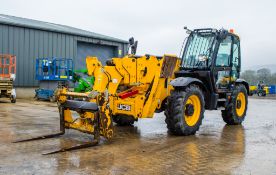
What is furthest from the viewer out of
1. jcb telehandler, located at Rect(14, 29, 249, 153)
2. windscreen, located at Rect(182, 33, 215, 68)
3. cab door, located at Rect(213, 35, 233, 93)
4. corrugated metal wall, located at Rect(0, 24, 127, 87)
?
corrugated metal wall, located at Rect(0, 24, 127, 87)

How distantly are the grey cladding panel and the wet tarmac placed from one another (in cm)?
1344

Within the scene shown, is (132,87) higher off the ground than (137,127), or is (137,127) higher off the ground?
(132,87)

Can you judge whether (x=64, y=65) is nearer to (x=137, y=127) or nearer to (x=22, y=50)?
(x=22, y=50)

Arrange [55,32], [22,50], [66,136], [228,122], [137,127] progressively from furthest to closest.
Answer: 1. [55,32]
2. [22,50]
3. [228,122]
4. [137,127]
5. [66,136]

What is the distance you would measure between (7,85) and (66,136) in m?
9.41

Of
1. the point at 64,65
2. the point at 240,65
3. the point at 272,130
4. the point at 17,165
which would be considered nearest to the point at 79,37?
the point at 64,65

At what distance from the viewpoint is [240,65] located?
10547 mm

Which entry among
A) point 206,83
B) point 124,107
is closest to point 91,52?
point 206,83

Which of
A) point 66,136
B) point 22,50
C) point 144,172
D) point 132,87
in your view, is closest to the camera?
point 144,172

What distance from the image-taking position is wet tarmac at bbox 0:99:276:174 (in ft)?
17.4

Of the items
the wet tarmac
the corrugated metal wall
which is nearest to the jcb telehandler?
the wet tarmac

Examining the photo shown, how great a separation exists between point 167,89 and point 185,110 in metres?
0.67

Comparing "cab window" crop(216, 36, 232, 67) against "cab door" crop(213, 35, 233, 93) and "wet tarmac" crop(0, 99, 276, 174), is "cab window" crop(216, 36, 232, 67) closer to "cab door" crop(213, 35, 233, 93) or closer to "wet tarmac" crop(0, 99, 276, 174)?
"cab door" crop(213, 35, 233, 93)

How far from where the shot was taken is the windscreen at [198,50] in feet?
30.4
